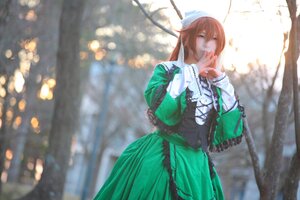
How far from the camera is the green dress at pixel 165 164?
2.85 meters

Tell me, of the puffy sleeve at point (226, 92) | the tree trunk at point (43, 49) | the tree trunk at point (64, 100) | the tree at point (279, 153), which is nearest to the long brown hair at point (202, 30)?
the puffy sleeve at point (226, 92)

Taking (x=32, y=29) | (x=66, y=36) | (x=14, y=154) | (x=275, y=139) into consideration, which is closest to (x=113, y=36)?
(x=14, y=154)

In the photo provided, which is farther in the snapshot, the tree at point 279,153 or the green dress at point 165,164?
the tree at point 279,153

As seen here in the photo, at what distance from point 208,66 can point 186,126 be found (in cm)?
38

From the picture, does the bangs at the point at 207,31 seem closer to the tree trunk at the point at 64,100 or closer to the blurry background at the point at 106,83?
the blurry background at the point at 106,83

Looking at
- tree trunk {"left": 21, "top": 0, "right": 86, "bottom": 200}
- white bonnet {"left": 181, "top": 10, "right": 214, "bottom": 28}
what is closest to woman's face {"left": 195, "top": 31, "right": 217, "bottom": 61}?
white bonnet {"left": 181, "top": 10, "right": 214, "bottom": 28}

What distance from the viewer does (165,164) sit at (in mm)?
2906

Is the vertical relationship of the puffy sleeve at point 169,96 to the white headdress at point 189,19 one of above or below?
below

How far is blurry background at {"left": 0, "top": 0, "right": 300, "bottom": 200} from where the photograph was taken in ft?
15.7

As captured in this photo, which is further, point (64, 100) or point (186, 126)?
point (64, 100)

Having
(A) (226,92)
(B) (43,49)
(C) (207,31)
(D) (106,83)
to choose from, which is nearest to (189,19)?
(C) (207,31)

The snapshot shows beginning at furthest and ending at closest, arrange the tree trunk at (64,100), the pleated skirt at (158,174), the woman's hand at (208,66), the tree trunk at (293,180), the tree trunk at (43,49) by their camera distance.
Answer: the tree trunk at (43,49), the tree trunk at (64,100), the tree trunk at (293,180), the woman's hand at (208,66), the pleated skirt at (158,174)

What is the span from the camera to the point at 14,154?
1709 centimetres

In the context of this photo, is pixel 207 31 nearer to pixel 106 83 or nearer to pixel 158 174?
pixel 158 174
